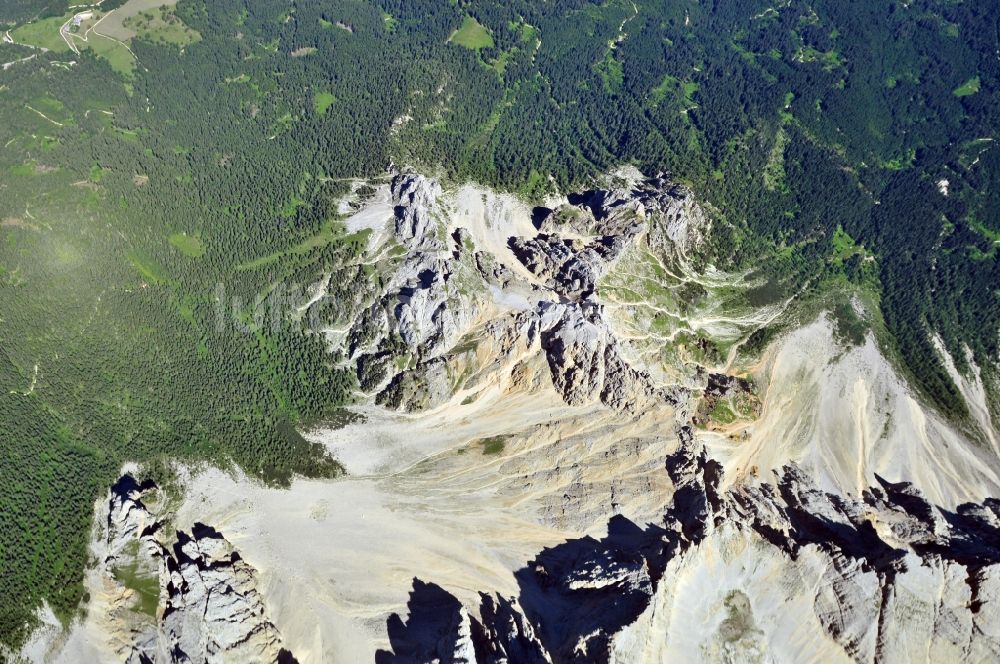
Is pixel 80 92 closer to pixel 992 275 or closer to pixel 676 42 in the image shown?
pixel 676 42

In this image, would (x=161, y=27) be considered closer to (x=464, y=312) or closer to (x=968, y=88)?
(x=464, y=312)

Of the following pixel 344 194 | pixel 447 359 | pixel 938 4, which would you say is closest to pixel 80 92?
pixel 344 194

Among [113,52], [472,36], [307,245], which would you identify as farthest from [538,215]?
[113,52]

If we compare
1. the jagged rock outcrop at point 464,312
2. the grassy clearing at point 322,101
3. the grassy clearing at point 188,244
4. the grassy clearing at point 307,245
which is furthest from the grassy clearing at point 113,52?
the jagged rock outcrop at point 464,312

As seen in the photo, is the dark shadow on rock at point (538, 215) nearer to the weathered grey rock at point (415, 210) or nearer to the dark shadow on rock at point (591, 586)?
the weathered grey rock at point (415, 210)

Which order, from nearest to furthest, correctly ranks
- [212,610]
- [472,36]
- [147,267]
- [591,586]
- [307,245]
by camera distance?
[591,586]
[212,610]
[147,267]
[307,245]
[472,36]
